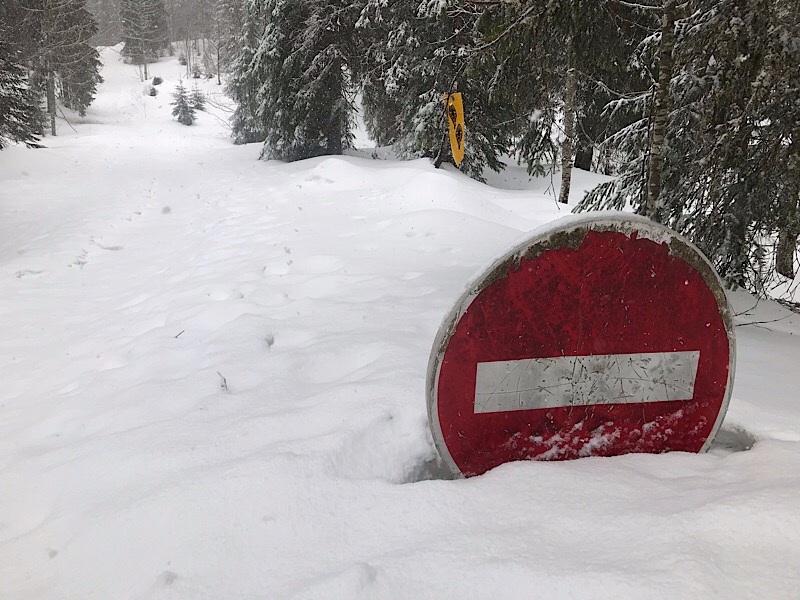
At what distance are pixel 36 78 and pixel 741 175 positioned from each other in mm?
32359

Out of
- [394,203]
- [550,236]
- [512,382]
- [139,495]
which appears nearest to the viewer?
[550,236]

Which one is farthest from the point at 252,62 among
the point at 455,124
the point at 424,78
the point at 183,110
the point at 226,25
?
the point at 226,25

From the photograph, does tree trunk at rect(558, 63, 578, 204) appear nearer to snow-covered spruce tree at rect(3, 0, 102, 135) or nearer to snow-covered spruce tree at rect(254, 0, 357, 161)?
snow-covered spruce tree at rect(254, 0, 357, 161)

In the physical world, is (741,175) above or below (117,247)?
above

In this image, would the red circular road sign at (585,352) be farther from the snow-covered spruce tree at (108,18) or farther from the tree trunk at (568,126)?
the snow-covered spruce tree at (108,18)

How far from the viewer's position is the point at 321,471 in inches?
79.0

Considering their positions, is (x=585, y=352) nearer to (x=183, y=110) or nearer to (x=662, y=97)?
(x=662, y=97)

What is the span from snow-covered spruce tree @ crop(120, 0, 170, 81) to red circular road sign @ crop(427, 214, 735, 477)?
68333mm

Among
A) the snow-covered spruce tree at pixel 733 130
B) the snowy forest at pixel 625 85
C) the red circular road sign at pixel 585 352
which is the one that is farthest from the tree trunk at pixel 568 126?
the red circular road sign at pixel 585 352

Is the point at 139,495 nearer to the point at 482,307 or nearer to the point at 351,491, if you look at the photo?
the point at 351,491

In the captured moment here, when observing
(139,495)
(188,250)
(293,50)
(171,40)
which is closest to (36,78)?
(293,50)

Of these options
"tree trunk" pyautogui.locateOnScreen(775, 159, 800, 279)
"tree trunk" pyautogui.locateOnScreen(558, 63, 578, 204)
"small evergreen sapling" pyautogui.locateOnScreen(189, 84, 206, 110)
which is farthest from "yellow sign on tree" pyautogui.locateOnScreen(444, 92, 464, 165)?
"small evergreen sapling" pyautogui.locateOnScreen(189, 84, 206, 110)

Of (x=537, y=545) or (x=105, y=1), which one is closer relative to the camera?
(x=537, y=545)

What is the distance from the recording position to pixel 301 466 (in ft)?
6.66
